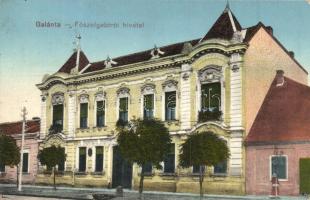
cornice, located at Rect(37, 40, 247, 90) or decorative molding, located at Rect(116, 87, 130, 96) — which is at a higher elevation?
cornice, located at Rect(37, 40, 247, 90)

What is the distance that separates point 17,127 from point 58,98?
8.94 ft

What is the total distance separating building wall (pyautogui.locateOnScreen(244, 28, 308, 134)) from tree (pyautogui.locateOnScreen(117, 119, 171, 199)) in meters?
3.97

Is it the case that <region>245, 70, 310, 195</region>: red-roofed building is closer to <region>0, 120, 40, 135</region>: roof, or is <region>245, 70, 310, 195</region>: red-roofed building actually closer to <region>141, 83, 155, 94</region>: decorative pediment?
<region>141, 83, 155, 94</region>: decorative pediment

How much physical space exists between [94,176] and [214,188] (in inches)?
295

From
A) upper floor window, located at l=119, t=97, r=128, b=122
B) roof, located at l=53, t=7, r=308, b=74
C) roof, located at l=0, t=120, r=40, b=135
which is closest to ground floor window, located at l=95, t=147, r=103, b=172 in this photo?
upper floor window, located at l=119, t=97, r=128, b=122

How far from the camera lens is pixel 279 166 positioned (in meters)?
20.7

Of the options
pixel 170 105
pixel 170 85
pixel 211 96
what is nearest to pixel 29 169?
pixel 170 105

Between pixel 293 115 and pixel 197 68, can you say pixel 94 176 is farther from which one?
pixel 293 115

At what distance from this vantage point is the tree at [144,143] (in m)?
20.2

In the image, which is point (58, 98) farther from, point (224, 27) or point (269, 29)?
point (269, 29)

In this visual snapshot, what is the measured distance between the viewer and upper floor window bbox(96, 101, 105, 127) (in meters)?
27.2

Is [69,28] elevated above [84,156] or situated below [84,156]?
above

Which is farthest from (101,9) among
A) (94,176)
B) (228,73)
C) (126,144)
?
(94,176)

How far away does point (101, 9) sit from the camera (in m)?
18.6
